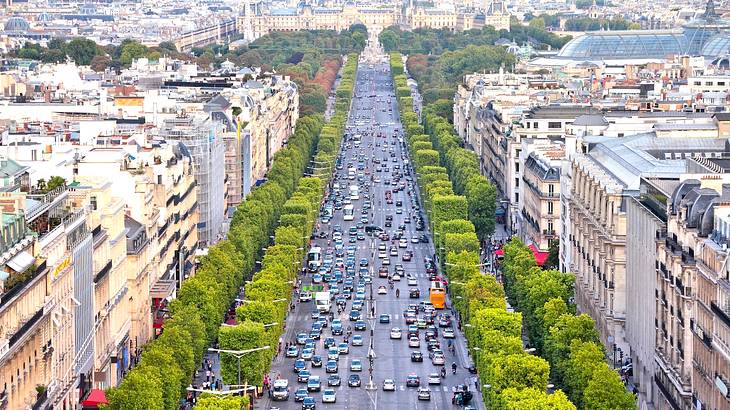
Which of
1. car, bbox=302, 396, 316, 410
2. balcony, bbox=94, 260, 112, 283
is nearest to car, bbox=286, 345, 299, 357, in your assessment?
car, bbox=302, 396, 316, 410

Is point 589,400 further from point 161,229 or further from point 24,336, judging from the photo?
point 161,229

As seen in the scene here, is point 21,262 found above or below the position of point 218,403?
above

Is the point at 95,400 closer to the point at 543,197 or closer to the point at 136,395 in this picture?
the point at 136,395

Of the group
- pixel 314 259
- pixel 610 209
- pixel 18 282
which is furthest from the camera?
pixel 314 259

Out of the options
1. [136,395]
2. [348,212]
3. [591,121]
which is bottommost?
[348,212]

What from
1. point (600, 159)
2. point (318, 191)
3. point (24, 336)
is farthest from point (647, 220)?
point (318, 191)

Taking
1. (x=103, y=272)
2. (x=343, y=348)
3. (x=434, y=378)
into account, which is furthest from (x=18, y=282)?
(x=343, y=348)

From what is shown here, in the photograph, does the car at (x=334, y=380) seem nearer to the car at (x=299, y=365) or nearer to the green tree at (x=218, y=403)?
the car at (x=299, y=365)
